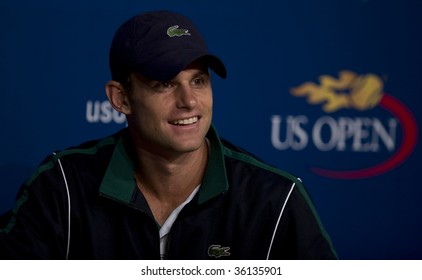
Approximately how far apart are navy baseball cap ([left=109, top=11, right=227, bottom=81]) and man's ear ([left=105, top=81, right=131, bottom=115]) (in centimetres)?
7

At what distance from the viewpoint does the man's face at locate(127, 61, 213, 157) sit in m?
1.58

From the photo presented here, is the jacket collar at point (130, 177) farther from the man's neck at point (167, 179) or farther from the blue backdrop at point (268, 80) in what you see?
the blue backdrop at point (268, 80)

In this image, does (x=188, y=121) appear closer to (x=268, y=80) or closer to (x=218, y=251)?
(x=218, y=251)

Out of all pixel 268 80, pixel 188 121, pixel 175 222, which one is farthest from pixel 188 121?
pixel 268 80

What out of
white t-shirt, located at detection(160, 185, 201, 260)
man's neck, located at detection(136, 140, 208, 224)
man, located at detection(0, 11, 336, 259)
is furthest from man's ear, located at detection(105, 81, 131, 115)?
white t-shirt, located at detection(160, 185, 201, 260)

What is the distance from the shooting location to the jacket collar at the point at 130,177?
5.33 ft

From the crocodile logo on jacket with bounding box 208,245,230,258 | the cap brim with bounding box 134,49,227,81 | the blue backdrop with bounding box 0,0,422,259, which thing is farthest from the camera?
the blue backdrop with bounding box 0,0,422,259

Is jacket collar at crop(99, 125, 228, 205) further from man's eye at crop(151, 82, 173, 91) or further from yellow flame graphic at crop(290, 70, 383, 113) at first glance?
yellow flame graphic at crop(290, 70, 383, 113)

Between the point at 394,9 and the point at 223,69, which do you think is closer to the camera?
the point at 223,69

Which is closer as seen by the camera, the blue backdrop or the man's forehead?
the man's forehead

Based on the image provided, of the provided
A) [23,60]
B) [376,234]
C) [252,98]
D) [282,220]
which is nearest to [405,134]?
[376,234]
